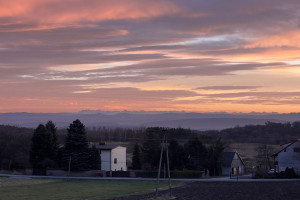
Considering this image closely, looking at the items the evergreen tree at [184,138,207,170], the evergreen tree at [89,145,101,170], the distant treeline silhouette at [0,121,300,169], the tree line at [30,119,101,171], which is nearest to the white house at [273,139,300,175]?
the evergreen tree at [184,138,207,170]

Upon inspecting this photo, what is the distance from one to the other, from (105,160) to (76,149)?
6.95 meters

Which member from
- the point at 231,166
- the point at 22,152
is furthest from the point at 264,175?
the point at 22,152

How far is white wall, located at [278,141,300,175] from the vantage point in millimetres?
81238

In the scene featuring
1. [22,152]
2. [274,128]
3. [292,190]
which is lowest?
[292,190]

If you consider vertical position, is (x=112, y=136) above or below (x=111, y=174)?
above

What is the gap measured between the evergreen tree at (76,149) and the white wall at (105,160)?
5172mm

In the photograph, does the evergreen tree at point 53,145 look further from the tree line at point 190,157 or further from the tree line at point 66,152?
the tree line at point 190,157

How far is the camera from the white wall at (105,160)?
9119 centimetres

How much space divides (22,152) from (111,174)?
24.3m

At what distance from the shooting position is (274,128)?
175375mm

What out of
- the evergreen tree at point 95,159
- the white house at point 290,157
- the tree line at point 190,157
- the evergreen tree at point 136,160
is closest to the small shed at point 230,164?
the tree line at point 190,157

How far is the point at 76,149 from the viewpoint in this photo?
289 feet

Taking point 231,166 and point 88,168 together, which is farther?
point 231,166

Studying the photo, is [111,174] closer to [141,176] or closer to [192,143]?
[141,176]
